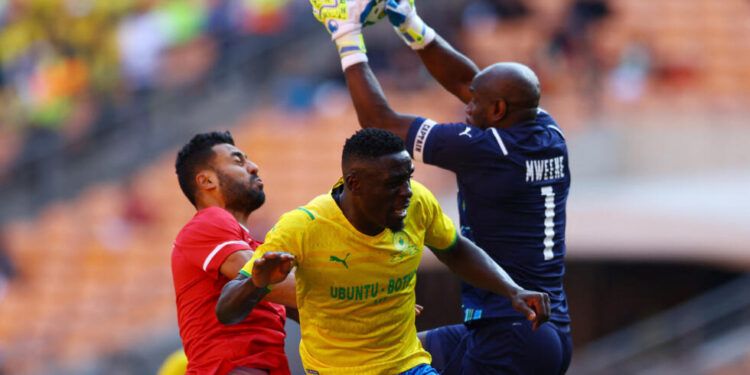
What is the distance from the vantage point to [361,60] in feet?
22.3

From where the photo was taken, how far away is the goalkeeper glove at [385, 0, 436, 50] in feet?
23.3

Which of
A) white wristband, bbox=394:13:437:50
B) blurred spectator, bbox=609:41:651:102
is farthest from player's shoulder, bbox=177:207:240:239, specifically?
blurred spectator, bbox=609:41:651:102

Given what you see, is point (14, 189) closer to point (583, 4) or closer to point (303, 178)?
point (303, 178)

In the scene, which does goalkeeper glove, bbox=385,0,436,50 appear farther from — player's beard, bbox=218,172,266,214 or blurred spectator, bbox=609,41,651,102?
blurred spectator, bbox=609,41,651,102

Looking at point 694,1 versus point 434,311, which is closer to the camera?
point 434,311

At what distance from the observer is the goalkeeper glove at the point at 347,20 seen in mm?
6789

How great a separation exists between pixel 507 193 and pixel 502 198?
3cm

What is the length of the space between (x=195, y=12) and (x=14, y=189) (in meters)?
3.30

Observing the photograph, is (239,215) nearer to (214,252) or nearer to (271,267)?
(214,252)

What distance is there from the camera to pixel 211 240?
6309mm

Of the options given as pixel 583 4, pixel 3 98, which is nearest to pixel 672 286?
pixel 583 4

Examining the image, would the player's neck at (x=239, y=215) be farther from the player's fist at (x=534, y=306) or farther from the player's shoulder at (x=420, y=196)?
the player's fist at (x=534, y=306)

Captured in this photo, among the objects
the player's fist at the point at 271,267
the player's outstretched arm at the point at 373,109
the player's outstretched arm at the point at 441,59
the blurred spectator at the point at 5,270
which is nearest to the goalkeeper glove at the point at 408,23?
the player's outstretched arm at the point at 441,59

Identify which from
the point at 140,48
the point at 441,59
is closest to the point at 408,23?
the point at 441,59
